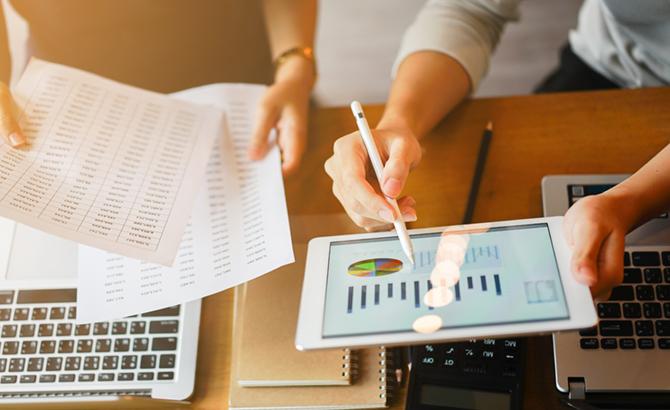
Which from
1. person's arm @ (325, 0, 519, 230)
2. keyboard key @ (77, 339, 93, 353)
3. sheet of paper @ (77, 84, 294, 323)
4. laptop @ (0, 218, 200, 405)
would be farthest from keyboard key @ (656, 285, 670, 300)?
keyboard key @ (77, 339, 93, 353)

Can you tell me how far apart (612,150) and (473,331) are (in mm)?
358

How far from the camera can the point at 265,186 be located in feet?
2.06

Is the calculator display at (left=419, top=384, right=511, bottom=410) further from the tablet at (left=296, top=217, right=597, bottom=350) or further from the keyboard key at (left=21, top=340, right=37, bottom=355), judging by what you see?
the keyboard key at (left=21, top=340, right=37, bottom=355)

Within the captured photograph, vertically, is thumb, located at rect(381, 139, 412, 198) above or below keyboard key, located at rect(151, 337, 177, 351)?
above

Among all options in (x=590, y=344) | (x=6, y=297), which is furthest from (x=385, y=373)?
(x=6, y=297)

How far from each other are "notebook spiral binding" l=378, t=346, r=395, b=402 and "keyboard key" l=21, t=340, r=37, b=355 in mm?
352

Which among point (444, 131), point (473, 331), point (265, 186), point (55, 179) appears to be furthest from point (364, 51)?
point (473, 331)

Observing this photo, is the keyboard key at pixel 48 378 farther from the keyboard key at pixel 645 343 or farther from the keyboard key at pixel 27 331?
the keyboard key at pixel 645 343

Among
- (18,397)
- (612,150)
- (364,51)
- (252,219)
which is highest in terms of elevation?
(364,51)

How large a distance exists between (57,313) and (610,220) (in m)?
0.54

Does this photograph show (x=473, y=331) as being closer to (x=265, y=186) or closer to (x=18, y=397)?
(x=265, y=186)

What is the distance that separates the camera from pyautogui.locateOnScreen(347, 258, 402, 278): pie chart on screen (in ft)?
1.63

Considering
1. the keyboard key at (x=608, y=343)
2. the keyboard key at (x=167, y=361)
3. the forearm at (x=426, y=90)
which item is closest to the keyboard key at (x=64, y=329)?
the keyboard key at (x=167, y=361)

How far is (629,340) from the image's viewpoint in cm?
53
